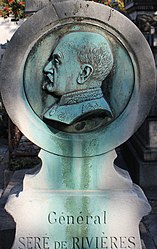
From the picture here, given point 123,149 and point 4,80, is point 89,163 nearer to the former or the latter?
point 4,80

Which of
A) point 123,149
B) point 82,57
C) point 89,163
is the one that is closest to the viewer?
point 82,57

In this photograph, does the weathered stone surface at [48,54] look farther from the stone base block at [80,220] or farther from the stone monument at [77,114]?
the stone base block at [80,220]

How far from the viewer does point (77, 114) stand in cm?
278

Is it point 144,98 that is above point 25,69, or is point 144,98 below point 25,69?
below

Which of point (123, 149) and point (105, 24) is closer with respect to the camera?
point (105, 24)

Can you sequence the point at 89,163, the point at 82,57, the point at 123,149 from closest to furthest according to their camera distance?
1. the point at 82,57
2. the point at 89,163
3. the point at 123,149

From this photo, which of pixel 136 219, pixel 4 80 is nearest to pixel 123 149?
pixel 136 219

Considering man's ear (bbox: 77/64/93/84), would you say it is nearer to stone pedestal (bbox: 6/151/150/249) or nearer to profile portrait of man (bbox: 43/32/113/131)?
profile portrait of man (bbox: 43/32/113/131)

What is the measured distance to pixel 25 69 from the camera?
9.18 ft

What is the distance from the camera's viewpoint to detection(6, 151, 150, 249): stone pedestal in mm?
2910

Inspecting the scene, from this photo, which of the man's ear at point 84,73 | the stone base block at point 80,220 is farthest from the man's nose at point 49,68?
the stone base block at point 80,220

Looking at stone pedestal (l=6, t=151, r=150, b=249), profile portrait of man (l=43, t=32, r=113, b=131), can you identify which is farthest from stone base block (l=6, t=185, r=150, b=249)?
profile portrait of man (l=43, t=32, r=113, b=131)

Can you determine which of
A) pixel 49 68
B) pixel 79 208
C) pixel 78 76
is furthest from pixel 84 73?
pixel 79 208

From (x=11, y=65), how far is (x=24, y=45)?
0.17 metres
